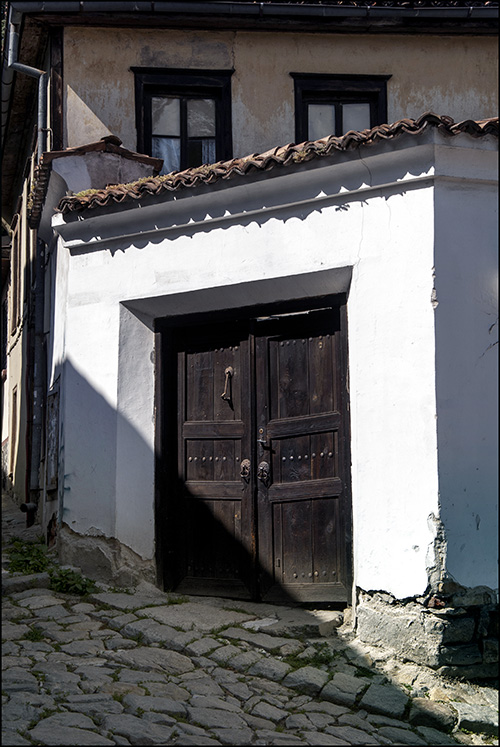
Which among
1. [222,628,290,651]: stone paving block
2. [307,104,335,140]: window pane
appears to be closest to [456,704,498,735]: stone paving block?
[222,628,290,651]: stone paving block

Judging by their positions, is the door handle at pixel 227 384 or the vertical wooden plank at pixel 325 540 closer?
the vertical wooden plank at pixel 325 540

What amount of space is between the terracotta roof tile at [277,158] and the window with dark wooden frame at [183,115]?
104 inches

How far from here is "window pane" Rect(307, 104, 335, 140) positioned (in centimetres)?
1023

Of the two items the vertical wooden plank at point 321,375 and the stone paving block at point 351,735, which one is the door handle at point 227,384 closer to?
the vertical wooden plank at point 321,375

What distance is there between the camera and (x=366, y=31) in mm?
10133

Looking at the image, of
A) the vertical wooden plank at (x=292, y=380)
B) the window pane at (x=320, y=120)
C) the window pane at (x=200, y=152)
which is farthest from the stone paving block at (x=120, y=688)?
the window pane at (x=320, y=120)

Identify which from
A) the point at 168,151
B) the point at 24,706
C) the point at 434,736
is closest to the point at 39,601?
the point at 24,706

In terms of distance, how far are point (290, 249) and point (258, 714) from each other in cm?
335

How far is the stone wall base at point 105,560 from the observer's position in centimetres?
695

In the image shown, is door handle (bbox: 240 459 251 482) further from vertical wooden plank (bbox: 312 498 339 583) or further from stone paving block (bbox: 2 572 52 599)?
stone paving block (bbox: 2 572 52 599)

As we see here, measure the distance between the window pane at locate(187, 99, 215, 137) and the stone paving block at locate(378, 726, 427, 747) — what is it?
7458 millimetres

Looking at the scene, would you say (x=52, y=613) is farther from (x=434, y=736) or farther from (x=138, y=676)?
(x=434, y=736)

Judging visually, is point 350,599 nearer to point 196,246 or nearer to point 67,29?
point 196,246

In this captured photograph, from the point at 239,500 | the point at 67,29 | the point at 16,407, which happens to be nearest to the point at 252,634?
the point at 239,500
